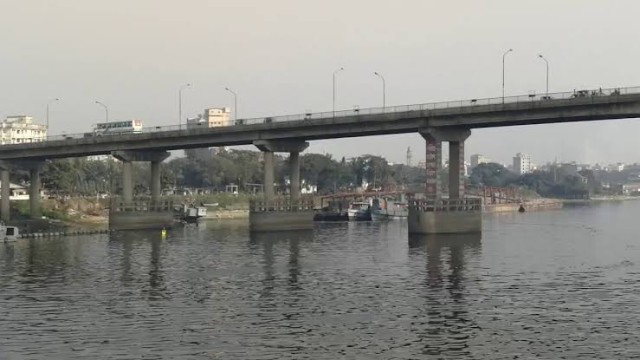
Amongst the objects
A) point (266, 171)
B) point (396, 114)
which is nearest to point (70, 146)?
point (266, 171)

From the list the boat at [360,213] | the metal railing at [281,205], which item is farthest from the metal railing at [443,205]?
the boat at [360,213]

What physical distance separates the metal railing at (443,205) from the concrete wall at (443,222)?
71 cm

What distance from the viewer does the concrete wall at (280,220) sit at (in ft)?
420

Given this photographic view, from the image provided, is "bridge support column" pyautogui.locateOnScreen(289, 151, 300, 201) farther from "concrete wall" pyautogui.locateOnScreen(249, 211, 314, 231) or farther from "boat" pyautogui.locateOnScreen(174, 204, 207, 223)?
"boat" pyautogui.locateOnScreen(174, 204, 207, 223)

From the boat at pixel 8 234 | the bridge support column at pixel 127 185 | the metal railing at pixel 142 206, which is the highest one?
the bridge support column at pixel 127 185

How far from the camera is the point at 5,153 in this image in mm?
153500

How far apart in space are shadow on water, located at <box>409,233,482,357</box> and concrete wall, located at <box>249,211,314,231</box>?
1510 inches

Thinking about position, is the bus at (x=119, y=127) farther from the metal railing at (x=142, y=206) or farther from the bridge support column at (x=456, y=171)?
the bridge support column at (x=456, y=171)

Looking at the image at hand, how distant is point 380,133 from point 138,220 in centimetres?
4970

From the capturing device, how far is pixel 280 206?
131750 mm

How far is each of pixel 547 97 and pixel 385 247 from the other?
1249 inches

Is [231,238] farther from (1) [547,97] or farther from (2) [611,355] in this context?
(2) [611,355]

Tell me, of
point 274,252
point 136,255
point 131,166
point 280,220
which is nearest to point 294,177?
point 280,220

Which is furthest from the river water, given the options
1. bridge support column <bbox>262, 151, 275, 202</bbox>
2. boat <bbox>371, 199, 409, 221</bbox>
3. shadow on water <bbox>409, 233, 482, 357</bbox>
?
boat <bbox>371, 199, 409, 221</bbox>
